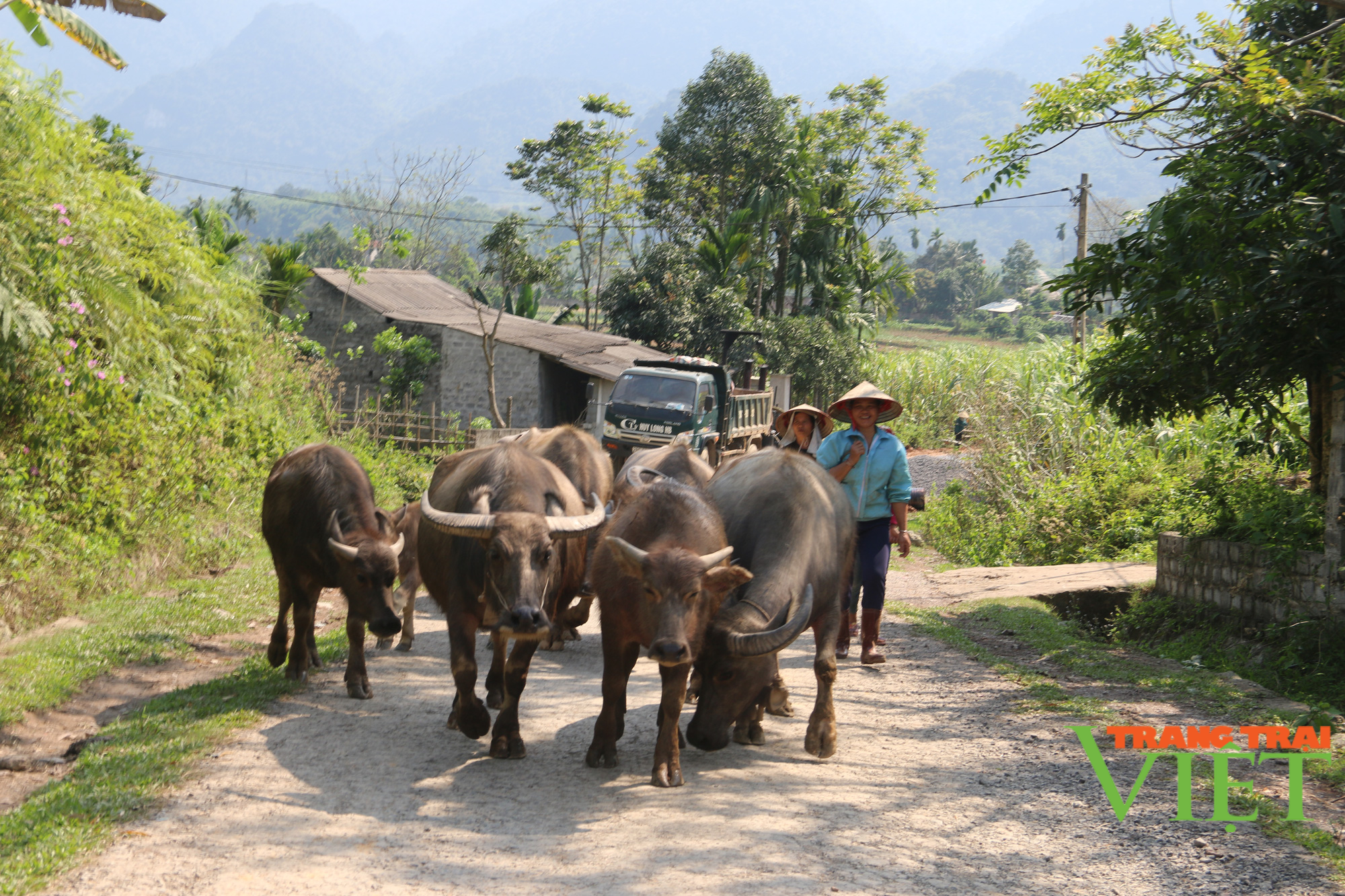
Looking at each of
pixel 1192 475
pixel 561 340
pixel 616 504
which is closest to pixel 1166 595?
pixel 1192 475

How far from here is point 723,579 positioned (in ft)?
15.6

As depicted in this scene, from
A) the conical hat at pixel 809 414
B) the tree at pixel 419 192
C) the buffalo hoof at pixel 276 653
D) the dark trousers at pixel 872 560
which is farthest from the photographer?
the tree at pixel 419 192

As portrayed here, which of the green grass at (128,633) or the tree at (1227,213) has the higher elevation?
the tree at (1227,213)

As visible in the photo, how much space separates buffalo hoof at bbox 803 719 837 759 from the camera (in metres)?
5.55

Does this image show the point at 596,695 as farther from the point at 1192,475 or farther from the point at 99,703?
the point at 1192,475

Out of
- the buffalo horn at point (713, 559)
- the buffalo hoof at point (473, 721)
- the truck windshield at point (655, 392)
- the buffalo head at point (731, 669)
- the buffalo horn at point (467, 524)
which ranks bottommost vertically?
the buffalo hoof at point (473, 721)

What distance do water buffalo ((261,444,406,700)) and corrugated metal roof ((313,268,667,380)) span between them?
15.8 m

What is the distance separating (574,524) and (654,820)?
161 cm

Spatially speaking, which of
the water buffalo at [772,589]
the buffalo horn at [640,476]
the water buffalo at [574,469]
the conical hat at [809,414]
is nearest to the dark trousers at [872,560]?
the conical hat at [809,414]

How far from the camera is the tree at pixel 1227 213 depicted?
6.93 meters

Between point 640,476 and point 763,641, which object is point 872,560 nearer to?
point 640,476

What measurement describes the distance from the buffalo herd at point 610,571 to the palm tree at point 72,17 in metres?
6.36

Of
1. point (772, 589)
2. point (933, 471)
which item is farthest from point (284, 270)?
point (772, 589)

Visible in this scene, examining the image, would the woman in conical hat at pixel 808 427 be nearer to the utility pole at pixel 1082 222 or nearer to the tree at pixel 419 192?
the utility pole at pixel 1082 222
